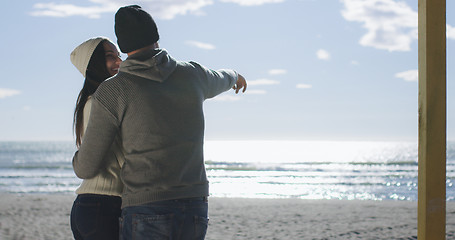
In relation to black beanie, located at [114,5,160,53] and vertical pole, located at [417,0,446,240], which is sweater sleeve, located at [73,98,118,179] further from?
vertical pole, located at [417,0,446,240]

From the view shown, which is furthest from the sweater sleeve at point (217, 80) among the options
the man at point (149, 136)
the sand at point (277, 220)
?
the sand at point (277, 220)

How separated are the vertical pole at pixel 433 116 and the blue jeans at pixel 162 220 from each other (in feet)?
3.18

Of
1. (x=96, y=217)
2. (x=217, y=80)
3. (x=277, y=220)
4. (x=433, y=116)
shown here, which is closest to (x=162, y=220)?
(x=96, y=217)

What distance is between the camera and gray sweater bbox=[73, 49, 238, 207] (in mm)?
1502

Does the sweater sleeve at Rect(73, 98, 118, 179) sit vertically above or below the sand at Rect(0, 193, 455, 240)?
above

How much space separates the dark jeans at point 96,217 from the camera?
157cm

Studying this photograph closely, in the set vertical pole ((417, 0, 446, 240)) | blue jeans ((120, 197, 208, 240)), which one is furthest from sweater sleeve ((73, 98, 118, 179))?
vertical pole ((417, 0, 446, 240))

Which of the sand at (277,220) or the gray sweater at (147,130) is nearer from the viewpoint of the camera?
the gray sweater at (147,130)

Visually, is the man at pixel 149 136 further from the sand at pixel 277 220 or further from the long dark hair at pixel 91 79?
the sand at pixel 277 220

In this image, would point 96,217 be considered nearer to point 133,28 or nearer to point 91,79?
point 91,79

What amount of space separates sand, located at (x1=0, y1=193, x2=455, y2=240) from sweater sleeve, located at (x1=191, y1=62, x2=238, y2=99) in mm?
4685

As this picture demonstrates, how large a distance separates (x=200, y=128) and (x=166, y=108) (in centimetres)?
15

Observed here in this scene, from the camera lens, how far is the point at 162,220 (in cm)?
148

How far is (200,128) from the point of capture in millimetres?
1601
